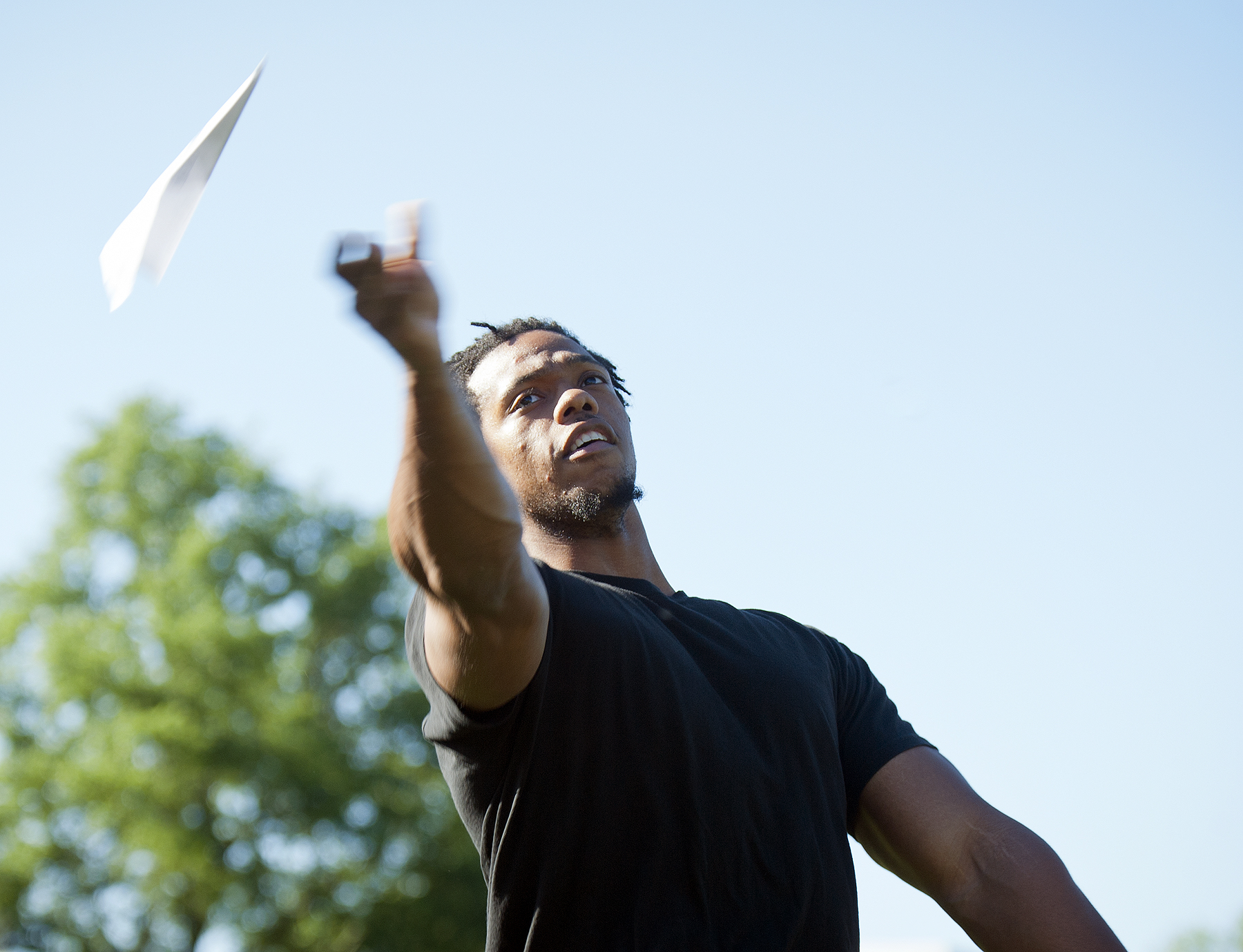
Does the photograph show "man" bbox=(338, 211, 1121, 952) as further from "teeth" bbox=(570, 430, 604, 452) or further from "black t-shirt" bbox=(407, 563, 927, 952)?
"teeth" bbox=(570, 430, 604, 452)

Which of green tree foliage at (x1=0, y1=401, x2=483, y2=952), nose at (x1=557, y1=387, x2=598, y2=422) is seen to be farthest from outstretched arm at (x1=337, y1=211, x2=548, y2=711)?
green tree foliage at (x1=0, y1=401, x2=483, y2=952)

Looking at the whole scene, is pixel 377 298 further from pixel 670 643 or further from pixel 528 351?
pixel 528 351

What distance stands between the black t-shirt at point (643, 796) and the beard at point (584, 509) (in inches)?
17.0

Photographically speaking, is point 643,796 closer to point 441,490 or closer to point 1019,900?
point 441,490

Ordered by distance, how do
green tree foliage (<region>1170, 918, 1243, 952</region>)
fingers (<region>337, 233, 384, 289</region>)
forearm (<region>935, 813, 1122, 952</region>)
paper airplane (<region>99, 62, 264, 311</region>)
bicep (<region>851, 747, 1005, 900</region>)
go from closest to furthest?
fingers (<region>337, 233, 384, 289</region>)
paper airplane (<region>99, 62, 264, 311</region>)
forearm (<region>935, 813, 1122, 952</region>)
bicep (<region>851, 747, 1005, 900</region>)
green tree foliage (<region>1170, 918, 1243, 952</region>)

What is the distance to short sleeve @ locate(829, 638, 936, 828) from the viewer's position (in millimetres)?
2781

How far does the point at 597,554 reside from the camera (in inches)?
122

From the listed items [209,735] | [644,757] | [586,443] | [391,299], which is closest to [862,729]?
[644,757]

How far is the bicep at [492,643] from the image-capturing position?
6.66ft

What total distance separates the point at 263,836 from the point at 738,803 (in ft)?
58.5

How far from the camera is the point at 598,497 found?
3.03 metres

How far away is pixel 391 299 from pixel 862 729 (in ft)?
5.59

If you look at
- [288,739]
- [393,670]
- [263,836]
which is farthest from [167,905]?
[393,670]

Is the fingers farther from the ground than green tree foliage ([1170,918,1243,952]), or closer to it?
farther from the ground
